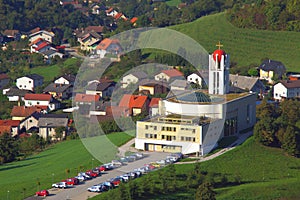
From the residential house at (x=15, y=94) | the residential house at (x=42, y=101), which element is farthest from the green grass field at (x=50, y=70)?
the residential house at (x=42, y=101)

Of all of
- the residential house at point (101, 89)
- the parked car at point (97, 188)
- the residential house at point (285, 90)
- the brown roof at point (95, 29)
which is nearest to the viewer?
the parked car at point (97, 188)

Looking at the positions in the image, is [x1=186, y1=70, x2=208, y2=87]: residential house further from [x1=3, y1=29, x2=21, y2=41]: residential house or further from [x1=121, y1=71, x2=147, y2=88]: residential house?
[x1=3, y1=29, x2=21, y2=41]: residential house

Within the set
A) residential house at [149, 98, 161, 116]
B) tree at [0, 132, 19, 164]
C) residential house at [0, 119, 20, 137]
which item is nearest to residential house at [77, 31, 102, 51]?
residential house at [149, 98, 161, 116]

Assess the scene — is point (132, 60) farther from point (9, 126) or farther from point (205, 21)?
point (9, 126)

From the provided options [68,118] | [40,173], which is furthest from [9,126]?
[40,173]

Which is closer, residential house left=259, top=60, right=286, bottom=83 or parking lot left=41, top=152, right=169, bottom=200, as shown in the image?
parking lot left=41, top=152, right=169, bottom=200

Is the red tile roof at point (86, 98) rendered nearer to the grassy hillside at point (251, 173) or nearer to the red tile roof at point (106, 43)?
the grassy hillside at point (251, 173)

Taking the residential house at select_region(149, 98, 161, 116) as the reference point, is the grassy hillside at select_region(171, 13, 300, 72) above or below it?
above
